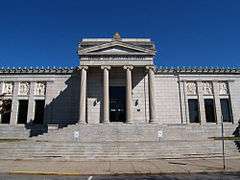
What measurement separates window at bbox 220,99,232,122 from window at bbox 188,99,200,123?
432 cm

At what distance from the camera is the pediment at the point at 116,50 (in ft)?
140

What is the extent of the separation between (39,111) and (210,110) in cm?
2847

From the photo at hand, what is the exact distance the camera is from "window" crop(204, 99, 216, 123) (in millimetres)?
47344

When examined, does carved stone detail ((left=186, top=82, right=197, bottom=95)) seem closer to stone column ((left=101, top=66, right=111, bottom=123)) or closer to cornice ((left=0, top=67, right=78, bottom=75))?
stone column ((left=101, top=66, right=111, bottom=123))

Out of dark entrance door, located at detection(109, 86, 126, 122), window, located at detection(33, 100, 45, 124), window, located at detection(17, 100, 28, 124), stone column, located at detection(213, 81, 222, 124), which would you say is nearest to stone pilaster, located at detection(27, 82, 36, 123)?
window, located at detection(33, 100, 45, 124)

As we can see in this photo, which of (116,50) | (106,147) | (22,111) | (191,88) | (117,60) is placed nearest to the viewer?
(106,147)

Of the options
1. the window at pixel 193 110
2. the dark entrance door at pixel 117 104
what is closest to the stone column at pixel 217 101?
the window at pixel 193 110

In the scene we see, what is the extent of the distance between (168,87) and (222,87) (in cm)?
937

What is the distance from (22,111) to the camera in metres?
46.5

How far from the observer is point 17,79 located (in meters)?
47.2

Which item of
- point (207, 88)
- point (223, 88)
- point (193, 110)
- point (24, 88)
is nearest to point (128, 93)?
point (193, 110)

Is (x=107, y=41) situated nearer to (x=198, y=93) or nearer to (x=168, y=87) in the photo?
(x=168, y=87)

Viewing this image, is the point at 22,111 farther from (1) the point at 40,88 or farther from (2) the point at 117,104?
(2) the point at 117,104

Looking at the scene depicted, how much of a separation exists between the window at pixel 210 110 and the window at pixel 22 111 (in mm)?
29982
